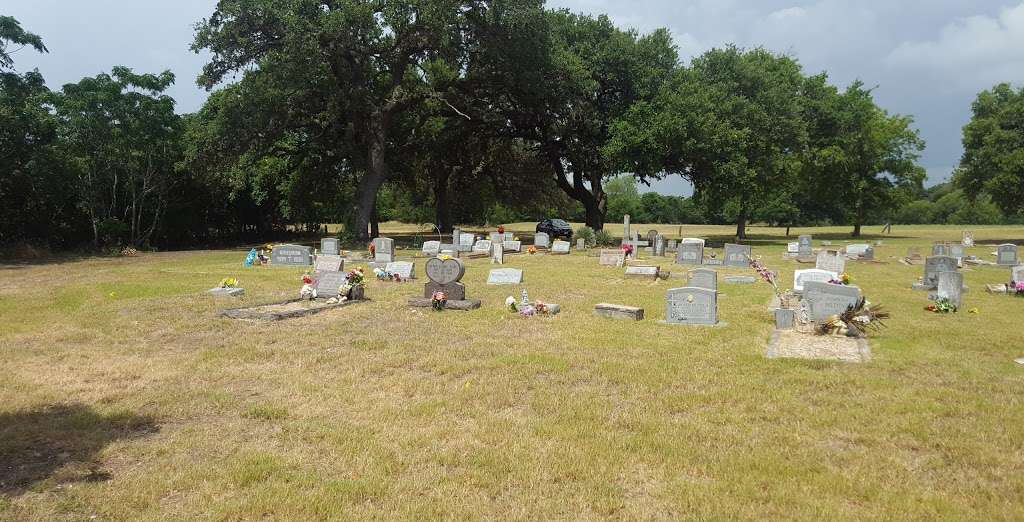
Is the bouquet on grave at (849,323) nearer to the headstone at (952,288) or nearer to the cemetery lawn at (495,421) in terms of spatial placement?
the cemetery lawn at (495,421)

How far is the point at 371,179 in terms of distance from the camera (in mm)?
29453

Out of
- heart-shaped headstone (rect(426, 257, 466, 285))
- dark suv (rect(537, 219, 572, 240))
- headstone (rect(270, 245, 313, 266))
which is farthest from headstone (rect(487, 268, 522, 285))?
dark suv (rect(537, 219, 572, 240))

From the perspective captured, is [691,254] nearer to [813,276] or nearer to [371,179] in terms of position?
[813,276]

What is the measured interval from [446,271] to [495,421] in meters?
6.75

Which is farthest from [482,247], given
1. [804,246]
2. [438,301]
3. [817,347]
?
[817,347]

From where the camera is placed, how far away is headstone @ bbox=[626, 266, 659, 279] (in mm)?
16797

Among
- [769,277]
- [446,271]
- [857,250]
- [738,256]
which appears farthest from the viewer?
[857,250]

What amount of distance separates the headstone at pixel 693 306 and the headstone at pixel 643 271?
6.57 meters

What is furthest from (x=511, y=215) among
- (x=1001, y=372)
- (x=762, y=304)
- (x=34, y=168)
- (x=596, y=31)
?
(x=1001, y=372)

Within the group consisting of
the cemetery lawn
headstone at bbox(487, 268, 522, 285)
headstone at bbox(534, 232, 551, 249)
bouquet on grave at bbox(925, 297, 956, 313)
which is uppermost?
headstone at bbox(534, 232, 551, 249)

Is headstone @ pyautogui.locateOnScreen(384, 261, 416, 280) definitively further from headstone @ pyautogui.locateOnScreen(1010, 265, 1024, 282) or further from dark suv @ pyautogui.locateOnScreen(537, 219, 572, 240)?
dark suv @ pyautogui.locateOnScreen(537, 219, 572, 240)

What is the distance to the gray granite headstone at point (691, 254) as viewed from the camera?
69.8 ft

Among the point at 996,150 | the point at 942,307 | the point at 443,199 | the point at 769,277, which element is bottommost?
the point at 942,307

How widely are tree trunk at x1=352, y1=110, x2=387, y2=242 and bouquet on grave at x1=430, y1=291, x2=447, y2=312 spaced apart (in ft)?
61.1
